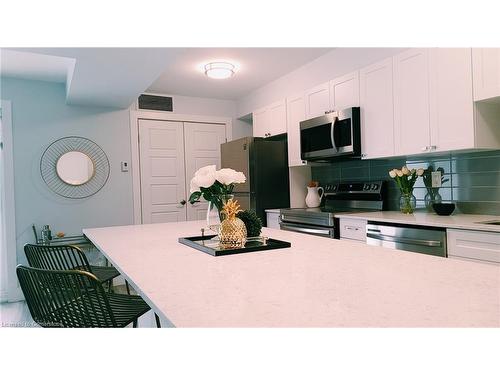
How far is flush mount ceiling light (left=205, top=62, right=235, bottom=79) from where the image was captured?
3.56 meters

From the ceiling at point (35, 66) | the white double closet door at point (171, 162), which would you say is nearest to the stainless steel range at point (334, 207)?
the white double closet door at point (171, 162)

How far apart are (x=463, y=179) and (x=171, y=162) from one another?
3.25 meters

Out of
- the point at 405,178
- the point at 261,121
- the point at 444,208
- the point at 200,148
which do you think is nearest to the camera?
the point at 444,208

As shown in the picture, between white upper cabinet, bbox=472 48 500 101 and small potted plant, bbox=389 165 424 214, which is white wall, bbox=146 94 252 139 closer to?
small potted plant, bbox=389 165 424 214

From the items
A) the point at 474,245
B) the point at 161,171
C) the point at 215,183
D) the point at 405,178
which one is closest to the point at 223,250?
the point at 215,183

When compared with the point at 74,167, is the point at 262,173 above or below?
below

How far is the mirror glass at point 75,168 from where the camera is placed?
399 centimetres

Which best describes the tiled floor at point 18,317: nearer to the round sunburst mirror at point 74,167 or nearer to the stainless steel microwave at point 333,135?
the round sunburst mirror at point 74,167

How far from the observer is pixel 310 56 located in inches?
142

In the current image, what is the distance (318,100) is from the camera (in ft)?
11.9

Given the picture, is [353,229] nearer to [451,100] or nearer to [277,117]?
[451,100]

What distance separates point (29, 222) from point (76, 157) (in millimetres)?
824
